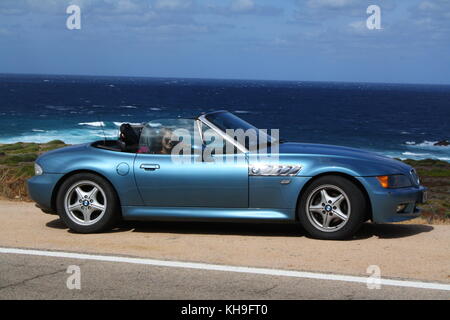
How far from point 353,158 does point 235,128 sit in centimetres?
134

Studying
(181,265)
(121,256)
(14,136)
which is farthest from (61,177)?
(14,136)

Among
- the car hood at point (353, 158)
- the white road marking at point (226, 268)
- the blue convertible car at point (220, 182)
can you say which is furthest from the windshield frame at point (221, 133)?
the white road marking at point (226, 268)

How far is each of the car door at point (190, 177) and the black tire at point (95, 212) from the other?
1.13 ft

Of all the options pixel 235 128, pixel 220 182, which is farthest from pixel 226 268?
pixel 235 128

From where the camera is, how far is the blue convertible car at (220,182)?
23.9 ft

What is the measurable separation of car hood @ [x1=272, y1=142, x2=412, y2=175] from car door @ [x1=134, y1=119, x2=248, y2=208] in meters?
0.58

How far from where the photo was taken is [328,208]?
23.9ft

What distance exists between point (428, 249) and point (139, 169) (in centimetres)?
302

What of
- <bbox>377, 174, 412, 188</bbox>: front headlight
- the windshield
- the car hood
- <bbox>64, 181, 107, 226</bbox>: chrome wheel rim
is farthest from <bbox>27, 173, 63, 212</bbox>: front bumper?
<bbox>377, 174, 412, 188</bbox>: front headlight

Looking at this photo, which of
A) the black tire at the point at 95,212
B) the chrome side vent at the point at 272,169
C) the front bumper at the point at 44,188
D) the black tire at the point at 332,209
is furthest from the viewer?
the front bumper at the point at 44,188

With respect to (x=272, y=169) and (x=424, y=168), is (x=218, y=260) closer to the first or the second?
(x=272, y=169)

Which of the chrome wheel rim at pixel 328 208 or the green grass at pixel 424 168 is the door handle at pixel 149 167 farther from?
the green grass at pixel 424 168

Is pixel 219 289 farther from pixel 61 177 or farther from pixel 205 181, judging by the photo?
pixel 61 177

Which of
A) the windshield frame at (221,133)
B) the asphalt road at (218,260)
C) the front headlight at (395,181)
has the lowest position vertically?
the asphalt road at (218,260)
